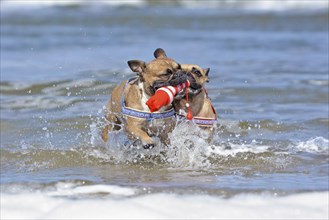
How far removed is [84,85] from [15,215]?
22.5ft

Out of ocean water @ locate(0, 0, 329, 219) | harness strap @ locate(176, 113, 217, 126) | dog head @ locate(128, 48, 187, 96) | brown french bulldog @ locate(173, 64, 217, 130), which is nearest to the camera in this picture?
ocean water @ locate(0, 0, 329, 219)

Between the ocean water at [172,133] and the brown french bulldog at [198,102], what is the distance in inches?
6.4

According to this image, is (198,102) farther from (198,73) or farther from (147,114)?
(147,114)

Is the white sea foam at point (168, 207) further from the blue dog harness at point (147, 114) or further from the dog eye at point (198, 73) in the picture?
the dog eye at point (198, 73)

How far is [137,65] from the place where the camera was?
783cm

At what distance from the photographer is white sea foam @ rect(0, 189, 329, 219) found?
610 centimetres

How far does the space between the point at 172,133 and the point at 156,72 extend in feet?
2.15

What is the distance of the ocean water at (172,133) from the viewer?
648 cm

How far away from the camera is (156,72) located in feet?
25.5

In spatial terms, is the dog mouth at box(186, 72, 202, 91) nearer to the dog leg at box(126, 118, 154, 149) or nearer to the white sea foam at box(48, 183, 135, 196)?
the dog leg at box(126, 118, 154, 149)

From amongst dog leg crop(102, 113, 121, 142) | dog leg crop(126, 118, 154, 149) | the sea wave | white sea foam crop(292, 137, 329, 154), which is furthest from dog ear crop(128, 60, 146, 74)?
the sea wave

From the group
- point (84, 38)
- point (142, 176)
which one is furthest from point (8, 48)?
point (142, 176)

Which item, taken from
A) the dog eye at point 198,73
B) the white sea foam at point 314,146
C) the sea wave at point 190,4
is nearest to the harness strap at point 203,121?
the dog eye at point 198,73

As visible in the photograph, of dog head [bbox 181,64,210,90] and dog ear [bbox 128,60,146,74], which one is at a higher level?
dog ear [bbox 128,60,146,74]
